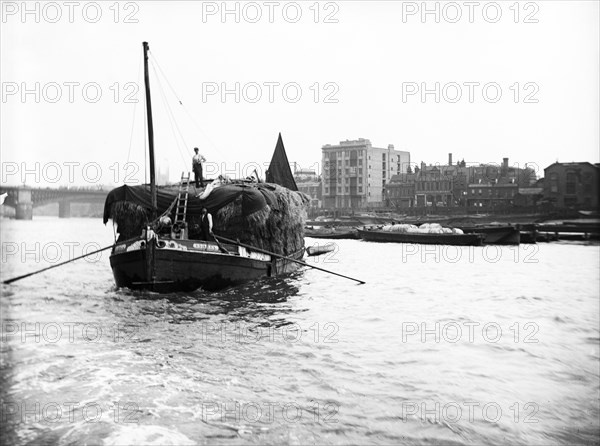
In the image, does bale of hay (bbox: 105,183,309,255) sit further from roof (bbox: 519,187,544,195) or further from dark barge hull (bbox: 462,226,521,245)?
roof (bbox: 519,187,544,195)

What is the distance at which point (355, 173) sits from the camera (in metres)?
97.6

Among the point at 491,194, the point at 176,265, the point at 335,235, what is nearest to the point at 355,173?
the point at 491,194

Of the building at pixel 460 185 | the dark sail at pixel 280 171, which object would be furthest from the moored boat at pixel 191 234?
the building at pixel 460 185

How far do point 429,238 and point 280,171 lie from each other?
17268 millimetres

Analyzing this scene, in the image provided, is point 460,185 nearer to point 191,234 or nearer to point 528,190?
point 528,190

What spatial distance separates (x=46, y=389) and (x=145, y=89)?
1083 centimetres

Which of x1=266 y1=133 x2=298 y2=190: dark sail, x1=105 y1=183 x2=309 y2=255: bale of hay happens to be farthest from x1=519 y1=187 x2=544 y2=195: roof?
x1=105 y1=183 x2=309 y2=255: bale of hay

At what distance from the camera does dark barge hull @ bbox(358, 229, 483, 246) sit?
1644 inches

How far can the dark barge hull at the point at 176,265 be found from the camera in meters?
14.1

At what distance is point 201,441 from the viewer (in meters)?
5.49

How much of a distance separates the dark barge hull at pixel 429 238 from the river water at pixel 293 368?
24.9 metres

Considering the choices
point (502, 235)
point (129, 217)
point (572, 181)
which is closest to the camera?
point (129, 217)

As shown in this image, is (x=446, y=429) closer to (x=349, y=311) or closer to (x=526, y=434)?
(x=526, y=434)

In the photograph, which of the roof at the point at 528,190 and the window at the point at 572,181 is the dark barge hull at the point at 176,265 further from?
the roof at the point at 528,190
